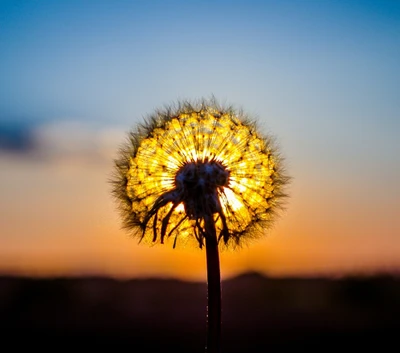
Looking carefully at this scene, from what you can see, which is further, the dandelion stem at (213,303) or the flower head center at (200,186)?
the flower head center at (200,186)

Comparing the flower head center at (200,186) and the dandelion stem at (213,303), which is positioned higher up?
the flower head center at (200,186)

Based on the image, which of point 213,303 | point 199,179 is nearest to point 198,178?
point 199,179

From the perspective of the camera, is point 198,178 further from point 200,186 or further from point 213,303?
point 213,303

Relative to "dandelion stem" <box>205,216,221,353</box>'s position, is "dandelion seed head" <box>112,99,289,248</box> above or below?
above

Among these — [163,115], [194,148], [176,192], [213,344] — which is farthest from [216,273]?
[163,115]

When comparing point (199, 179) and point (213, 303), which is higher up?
point (199, 179)

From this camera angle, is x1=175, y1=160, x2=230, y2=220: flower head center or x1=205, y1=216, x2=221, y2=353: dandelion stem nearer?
x1=205, y1=216, x2=221, y2=353: dandelion stem

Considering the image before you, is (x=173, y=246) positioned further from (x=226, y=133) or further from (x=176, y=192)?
(x=226, y=133)
